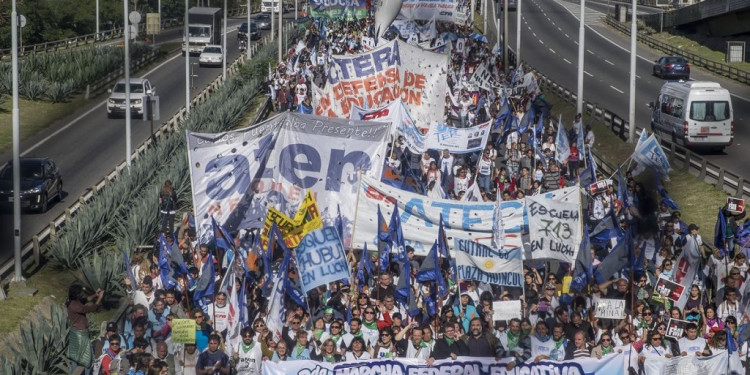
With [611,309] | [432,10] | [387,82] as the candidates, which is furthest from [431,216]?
[432,10]

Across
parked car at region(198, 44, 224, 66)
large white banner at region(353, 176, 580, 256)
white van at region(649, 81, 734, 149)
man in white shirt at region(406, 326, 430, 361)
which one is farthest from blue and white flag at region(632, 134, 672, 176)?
parked car at region(198, 44, 224, 66)

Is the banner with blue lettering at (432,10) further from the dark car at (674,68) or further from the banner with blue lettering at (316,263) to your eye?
the banner with blue lettering at (316,263)

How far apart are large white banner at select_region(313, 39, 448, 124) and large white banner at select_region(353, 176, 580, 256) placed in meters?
9.60

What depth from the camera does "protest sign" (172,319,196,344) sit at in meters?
15.1

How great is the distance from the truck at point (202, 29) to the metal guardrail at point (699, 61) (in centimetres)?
2416

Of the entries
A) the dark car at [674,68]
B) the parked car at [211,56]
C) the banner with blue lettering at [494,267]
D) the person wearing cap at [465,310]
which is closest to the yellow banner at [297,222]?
the banner with blue lettering at [494,267]

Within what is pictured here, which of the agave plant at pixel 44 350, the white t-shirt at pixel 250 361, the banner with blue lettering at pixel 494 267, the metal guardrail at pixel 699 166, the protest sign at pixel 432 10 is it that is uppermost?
the protest sign at pixel 432 10

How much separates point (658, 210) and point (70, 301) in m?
10.6

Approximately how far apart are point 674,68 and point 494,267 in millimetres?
44918

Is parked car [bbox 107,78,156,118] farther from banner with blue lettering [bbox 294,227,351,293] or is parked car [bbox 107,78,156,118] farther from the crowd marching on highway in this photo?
banner with blue lettering [bbox 294,227,351,293]

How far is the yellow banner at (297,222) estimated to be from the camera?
18453 mm

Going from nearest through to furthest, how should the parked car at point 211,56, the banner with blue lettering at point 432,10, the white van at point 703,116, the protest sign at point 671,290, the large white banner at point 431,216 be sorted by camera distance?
the protest sign at point 671,290 → the large white banner at point 431,216 → the white van at point 703,116 → the banner with blue lettering at point 432,10 → the parked car at point 211,56

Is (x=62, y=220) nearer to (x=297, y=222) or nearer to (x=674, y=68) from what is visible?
(x=297, y=222)

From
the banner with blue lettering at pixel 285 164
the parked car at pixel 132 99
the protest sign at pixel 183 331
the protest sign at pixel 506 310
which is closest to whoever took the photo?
the protest sign at pixel 183 331
